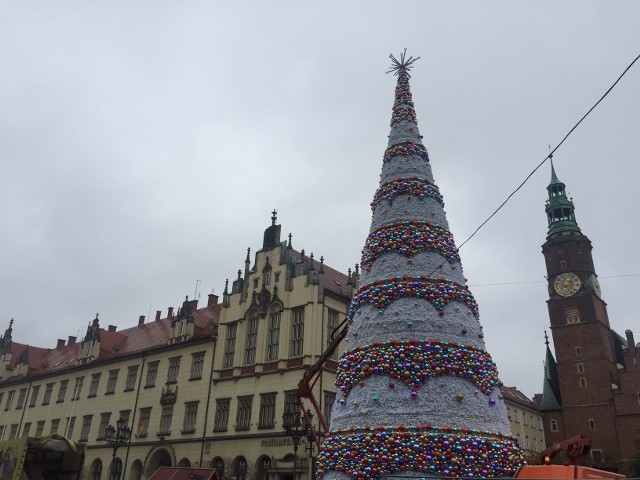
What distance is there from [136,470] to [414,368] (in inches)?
1227

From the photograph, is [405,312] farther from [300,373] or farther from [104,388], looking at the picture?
[104,388]

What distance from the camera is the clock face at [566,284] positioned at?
185 feet

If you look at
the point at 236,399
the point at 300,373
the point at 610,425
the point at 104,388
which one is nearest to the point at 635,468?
the point at 610,425

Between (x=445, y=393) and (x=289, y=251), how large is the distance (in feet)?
76.9

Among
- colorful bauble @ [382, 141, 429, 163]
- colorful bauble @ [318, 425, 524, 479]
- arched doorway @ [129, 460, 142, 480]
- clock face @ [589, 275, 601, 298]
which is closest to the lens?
colorful bauble @ [318, 425, 524, 479]

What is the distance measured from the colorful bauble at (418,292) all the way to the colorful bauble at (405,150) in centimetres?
284

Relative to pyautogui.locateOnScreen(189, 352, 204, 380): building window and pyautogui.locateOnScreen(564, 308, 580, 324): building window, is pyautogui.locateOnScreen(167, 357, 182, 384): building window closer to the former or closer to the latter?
pyautogui.locateOnScreen(189, 352, 204, 380): building window

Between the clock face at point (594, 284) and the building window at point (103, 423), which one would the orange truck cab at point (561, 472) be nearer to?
the building window at point (103, 423)

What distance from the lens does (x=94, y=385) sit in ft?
134

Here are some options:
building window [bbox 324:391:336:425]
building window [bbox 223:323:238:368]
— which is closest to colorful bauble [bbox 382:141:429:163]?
building window [bbox 324:391:336:425]

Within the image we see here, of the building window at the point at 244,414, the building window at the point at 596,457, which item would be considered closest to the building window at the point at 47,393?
the building window at the point at 244,414

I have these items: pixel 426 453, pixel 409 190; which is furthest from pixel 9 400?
pixel 426 453

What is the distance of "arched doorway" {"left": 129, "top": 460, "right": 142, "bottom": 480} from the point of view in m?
33.6

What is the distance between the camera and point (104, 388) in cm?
3962
